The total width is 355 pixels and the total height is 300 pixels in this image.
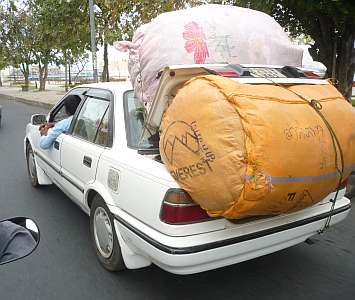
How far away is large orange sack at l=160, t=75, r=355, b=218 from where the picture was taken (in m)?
2.34

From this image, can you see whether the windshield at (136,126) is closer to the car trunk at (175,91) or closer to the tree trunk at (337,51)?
the car trunk at (175,91)

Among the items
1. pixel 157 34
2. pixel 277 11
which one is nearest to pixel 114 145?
pixel 157 34

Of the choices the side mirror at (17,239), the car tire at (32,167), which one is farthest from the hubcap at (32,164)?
the side mirror at (17,239)

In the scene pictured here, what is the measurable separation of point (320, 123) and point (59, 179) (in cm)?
299

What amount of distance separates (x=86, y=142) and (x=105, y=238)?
93 cm

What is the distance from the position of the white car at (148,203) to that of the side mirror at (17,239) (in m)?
1.03

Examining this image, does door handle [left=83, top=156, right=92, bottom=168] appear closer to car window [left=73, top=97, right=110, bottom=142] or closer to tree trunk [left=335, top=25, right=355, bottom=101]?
car window [left=73, top=97, right=110, bottom=142]

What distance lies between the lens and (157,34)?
342 cm

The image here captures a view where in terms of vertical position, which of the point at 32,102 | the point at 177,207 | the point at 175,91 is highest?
the point at 175,91

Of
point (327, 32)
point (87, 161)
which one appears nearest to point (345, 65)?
A: point (327, 32)

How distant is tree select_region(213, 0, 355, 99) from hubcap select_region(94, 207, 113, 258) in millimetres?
5326

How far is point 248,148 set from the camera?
7.66 ft

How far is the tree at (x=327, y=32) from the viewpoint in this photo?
772 centimetres

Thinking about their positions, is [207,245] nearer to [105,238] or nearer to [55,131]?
[105,238]
